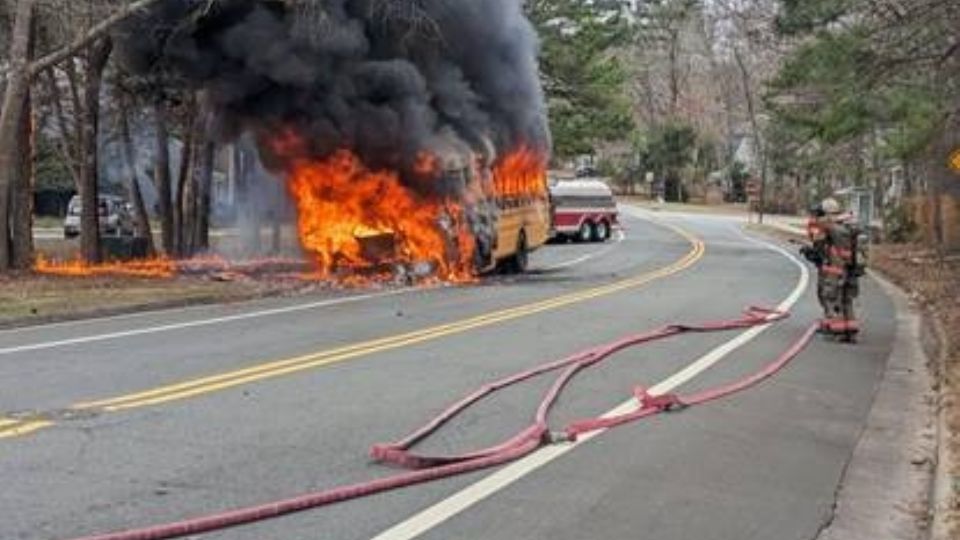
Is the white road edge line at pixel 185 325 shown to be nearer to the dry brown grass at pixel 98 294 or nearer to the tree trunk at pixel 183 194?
the dry brown grass at pixel 98 294

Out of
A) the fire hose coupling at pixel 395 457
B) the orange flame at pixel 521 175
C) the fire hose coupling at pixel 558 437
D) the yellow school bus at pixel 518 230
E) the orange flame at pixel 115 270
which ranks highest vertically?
the orange flame at pixel 521 175

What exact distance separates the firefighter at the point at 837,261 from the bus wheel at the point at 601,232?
29.6 metres

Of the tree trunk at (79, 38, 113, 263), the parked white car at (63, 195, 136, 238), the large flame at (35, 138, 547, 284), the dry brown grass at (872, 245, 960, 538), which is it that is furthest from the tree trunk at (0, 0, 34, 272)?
the parked white car at (63, 195, 136, 238)

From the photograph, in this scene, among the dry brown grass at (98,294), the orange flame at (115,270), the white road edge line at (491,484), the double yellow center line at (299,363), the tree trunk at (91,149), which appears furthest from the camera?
the tree trunk at (91,149)

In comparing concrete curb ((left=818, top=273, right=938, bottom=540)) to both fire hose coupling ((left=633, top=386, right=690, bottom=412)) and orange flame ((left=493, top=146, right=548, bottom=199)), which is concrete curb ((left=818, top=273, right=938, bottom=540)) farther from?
orange flame ((left=493, top=146, right=548, bottom=199))

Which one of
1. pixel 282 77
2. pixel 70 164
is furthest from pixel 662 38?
pixel 282 77

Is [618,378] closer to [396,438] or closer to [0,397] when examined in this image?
[396,438]

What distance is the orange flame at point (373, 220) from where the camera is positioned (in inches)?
958

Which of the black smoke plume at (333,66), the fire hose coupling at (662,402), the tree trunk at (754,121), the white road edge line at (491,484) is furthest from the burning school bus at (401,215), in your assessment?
the tree trunk at (754,121)

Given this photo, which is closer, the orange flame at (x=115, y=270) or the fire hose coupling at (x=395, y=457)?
the fire hose coupling at (x=395, y=457)

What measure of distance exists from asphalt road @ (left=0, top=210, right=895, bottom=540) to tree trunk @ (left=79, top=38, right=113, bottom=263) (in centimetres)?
1058

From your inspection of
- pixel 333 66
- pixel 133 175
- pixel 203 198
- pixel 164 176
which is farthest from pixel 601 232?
pixel 333 66

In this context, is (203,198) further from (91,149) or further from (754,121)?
(754,121)

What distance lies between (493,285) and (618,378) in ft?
38.4
